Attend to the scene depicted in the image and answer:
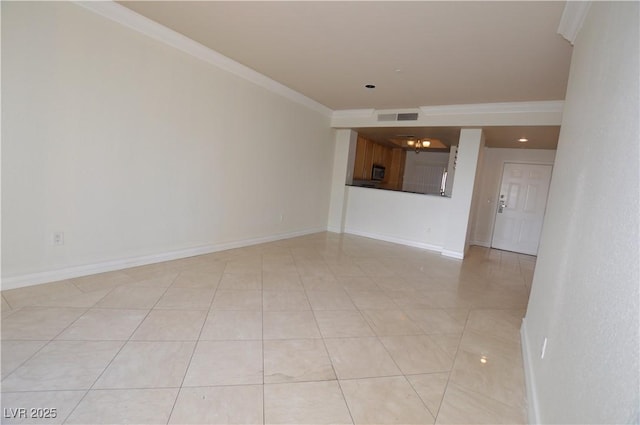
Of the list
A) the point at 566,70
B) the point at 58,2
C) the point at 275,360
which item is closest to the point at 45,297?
the point at 275,360

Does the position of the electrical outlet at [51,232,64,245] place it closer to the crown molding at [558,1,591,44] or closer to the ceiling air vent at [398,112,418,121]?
the crown molding at [558,1,591,44]

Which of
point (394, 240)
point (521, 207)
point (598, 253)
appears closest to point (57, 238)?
point (598, 253)

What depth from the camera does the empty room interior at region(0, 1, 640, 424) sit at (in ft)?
4.49

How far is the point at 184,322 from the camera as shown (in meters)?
2.34

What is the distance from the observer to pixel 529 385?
6.12 ft

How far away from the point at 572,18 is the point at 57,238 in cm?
445

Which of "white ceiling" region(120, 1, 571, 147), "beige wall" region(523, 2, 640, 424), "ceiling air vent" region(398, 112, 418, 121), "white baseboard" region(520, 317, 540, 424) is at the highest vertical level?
"white ceiling" region(120, 1, 571, 147)

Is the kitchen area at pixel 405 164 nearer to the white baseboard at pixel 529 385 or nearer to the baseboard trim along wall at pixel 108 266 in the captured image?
the baseboard trim along wall at pixel 108 266

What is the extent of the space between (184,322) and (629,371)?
7.91 ft

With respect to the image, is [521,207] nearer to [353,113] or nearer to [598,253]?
[353,113]

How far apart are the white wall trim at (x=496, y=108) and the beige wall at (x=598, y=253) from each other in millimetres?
2721

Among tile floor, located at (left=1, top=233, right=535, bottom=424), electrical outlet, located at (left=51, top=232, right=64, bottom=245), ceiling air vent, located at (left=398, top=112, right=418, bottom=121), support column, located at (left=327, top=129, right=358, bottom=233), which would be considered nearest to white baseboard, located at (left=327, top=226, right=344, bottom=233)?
support column, located at (left=327, top=129, right=358, bottom=233)

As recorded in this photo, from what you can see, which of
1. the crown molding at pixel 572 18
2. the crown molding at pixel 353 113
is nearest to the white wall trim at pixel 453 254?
the crown molding at pixel 353 113

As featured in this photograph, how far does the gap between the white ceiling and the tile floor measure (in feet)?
8.21
